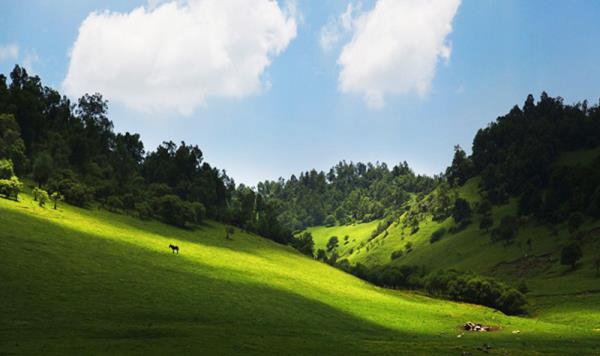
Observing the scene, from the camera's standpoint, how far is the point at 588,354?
51.6 metres

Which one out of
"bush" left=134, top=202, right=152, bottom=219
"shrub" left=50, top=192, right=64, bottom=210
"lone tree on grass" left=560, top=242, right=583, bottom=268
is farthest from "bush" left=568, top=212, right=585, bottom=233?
"shrub" left=50, top=192, right=64, bottom=210

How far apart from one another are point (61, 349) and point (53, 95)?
18263cm

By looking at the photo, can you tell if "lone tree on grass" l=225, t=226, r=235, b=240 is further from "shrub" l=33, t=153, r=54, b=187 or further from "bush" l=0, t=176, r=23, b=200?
"bush" l=0, t=176, r=23, b=200

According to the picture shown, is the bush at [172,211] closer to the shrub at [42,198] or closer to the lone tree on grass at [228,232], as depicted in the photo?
the lone tree on grass at [228,232]

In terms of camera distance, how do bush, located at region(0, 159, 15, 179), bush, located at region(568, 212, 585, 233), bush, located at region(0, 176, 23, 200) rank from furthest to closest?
bush, located at region(568, 212, 585, 233) → bush, located at region(0, 159, 15, 179) → bush, located at region(0, 176, 23, 200)

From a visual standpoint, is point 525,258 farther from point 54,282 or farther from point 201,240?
point 54,282

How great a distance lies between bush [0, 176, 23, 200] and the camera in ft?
361

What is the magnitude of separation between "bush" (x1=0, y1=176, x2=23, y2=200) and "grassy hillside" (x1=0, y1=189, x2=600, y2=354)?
3.18 meters

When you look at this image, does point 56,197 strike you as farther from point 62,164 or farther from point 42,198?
point 62,164

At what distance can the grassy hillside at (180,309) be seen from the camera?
152ft

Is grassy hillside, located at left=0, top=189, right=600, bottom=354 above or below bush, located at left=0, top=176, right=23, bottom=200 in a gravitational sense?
below

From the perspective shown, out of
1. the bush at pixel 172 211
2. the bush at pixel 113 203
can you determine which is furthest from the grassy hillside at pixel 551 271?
the bush at pixel 113 203

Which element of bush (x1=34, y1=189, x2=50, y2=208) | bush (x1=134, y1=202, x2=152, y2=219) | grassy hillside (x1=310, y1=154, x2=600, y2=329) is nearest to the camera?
grassy hillside (x1=310, y1=154, x2=600, y2=329)

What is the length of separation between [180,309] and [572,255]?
413 feet
